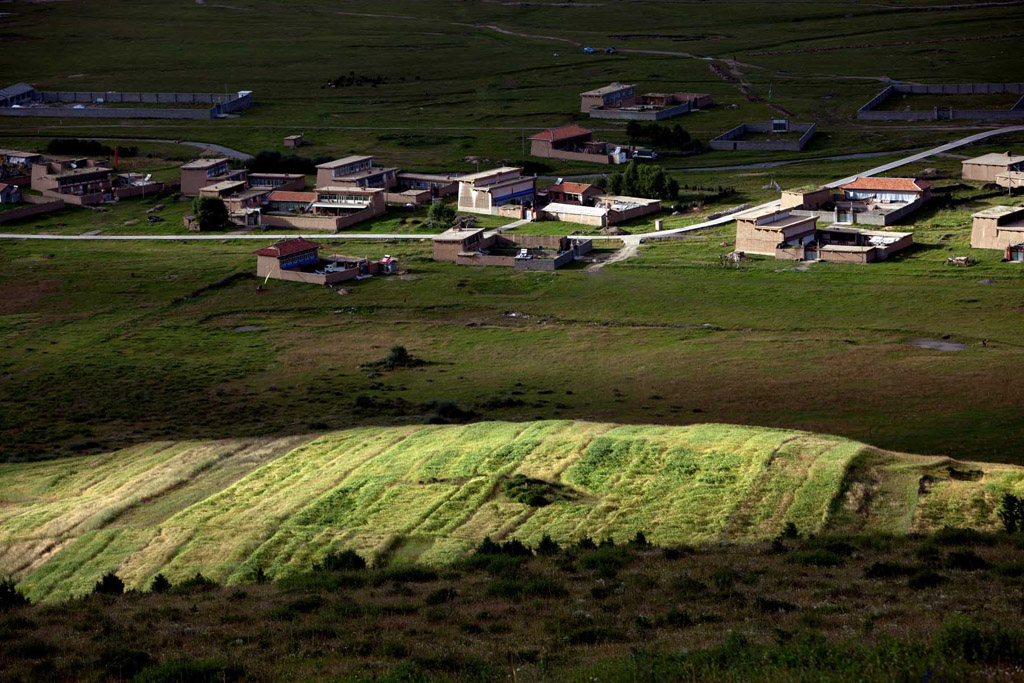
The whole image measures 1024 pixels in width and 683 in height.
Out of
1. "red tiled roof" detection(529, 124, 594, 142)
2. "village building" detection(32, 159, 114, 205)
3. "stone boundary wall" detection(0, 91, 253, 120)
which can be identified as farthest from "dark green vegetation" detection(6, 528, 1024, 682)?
"stone boundary wall" detection(0, 91, 253, 120)

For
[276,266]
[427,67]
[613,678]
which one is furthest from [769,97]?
[613,678]

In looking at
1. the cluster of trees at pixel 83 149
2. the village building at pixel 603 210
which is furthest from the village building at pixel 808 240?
the cluster of trees at pixel 83 149

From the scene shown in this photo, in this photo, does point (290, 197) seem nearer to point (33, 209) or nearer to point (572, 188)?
point (33, 209)

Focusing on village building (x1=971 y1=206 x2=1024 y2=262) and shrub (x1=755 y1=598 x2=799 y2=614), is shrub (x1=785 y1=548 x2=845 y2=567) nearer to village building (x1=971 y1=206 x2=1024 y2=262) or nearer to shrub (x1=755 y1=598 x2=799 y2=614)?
shrub (x1=755 y1=598 x2=799 y2=614)

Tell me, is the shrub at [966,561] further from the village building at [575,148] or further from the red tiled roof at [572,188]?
the village building at [575,148]

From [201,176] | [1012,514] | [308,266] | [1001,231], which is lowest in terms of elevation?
[308,266]

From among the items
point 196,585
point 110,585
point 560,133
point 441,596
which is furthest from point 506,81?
point 441,596

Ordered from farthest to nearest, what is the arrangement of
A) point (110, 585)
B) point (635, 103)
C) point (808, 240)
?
point (635, 103), point (808, 240), point (110, 585)
